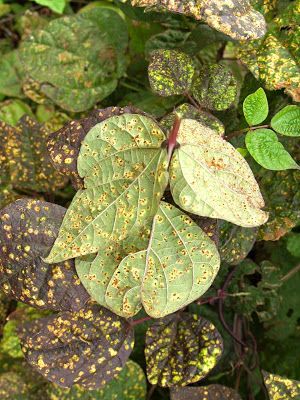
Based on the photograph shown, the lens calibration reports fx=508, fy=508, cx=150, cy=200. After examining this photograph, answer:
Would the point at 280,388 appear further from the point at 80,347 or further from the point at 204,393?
the point at 80,347

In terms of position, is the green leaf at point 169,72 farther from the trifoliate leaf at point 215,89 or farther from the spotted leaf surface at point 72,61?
the spotted leaf surface at point 72,61

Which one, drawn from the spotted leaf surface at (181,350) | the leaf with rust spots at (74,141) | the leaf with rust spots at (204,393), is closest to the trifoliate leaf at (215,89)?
the leaf with rust spots at (74,141)

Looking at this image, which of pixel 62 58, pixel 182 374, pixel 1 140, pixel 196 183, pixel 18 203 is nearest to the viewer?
pixel 196 183

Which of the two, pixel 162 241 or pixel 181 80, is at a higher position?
pixel 181 80

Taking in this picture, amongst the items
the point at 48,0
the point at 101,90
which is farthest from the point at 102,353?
the point at 48,0

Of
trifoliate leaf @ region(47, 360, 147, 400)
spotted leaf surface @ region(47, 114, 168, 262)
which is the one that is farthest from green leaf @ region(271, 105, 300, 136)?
trifoliate leaf @ region(47, 360, 147, 400)

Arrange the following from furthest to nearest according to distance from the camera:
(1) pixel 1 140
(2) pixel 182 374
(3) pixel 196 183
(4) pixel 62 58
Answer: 1. (4) pixel 62 58
2. (1) pixel 1 140
3. (2) pixel 182 374
4. (3) pixel 196 183

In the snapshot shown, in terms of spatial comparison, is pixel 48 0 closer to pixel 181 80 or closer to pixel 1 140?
pixel 1 140

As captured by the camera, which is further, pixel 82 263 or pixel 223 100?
pixel 223 100
